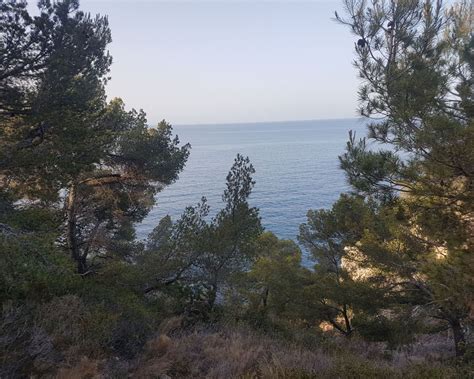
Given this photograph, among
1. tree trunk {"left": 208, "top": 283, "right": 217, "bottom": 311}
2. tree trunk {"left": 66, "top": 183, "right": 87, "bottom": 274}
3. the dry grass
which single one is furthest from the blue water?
the dry grass

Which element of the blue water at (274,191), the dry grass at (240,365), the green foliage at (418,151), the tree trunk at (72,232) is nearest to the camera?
the dry grass at (240,365)

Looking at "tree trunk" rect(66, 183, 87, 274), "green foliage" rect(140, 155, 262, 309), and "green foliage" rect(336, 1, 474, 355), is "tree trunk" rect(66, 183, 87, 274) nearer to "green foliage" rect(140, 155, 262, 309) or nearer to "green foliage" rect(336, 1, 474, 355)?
"green foliage" rect(140, 155, 262, 309)

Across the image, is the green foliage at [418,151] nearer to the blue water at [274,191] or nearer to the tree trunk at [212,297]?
the tree trunk at [212,297]

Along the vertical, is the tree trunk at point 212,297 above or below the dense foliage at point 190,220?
below

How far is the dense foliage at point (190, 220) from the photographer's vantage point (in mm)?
5547

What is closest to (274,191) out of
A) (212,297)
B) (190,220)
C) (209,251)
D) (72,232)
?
(190,220)

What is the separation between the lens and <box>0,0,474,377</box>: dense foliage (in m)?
5.55

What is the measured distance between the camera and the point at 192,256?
34.8 ft

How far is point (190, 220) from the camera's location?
11.4 meters

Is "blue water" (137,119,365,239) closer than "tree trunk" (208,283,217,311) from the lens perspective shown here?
No

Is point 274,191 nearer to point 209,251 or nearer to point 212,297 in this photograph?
point 209,251

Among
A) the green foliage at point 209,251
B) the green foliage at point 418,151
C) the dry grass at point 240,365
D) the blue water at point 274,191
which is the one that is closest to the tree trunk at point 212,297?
the green foliage at point 209,251

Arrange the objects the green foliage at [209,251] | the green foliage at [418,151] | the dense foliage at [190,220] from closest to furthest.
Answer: the dense foliage at [190,220] → the green foliage at [418,151] → the green foliage at [209,251]

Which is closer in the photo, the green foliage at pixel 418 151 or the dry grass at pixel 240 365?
the dry grass at pixel 240 365
